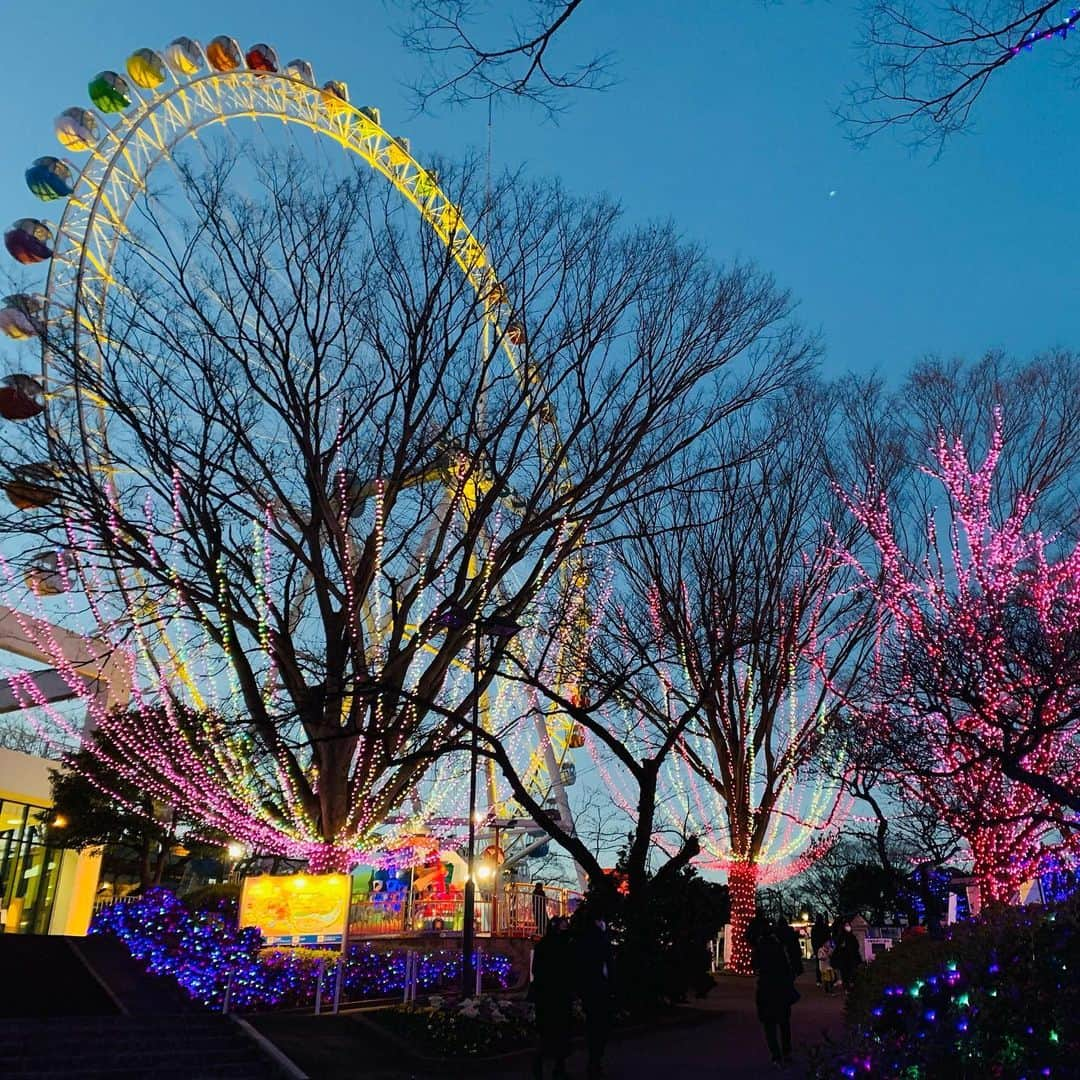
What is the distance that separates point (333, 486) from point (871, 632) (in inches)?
446

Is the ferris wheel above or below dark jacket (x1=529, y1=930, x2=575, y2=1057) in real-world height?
above

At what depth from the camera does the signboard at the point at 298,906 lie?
13.1 meters

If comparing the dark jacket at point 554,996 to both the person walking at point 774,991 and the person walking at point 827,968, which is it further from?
the person walking at point 827,968

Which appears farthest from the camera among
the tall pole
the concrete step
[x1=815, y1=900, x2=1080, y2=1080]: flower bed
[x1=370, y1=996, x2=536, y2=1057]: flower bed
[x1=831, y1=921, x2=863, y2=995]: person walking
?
[x1=831, y1=921, x2=863, y2=995]: person walking

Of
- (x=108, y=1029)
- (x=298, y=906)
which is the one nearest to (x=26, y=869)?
(x=298, y=906)

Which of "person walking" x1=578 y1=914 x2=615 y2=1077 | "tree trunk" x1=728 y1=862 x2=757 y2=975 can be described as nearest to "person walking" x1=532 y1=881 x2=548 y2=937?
"tree trunk" x1=728 y1=862 x2=757 y2=975

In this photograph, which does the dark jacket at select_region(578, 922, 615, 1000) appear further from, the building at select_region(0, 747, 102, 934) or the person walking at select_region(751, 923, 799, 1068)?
the building at select_region(0, 747, 102, 934)

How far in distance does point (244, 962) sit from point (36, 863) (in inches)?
769

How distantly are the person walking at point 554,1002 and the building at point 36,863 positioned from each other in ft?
71.9

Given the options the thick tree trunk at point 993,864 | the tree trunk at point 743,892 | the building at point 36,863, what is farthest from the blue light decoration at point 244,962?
the building at point 36,863

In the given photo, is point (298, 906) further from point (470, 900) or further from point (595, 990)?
point (595, 990)

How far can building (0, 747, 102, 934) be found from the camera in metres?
26.4

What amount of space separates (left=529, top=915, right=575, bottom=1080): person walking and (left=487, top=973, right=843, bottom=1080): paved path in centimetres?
90

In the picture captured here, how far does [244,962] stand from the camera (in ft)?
39.5
